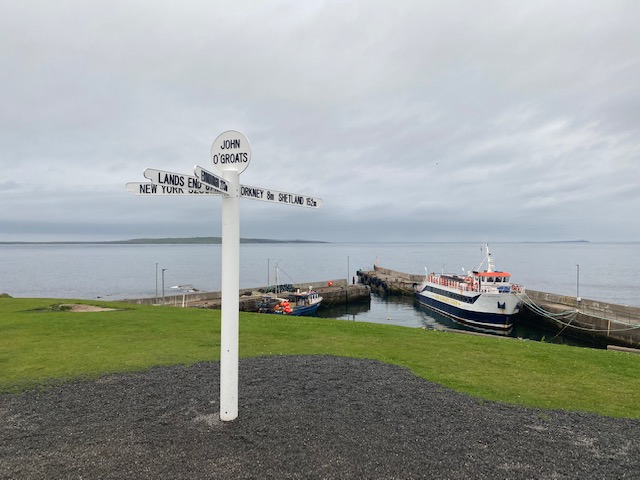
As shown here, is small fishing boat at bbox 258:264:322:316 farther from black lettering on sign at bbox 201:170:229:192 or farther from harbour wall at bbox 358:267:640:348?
black lettering on sign at bbox 201:170:229:192

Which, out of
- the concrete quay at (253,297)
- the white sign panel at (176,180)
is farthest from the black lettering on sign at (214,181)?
the concrete quay at (253,297)

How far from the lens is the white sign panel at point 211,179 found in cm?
481

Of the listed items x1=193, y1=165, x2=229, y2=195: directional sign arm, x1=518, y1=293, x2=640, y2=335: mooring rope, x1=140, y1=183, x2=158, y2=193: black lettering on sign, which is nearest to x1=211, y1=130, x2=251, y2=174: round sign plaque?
x1=193, y1=165, x2=229, y2=195: directional sign arm

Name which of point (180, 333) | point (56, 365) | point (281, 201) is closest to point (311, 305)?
point (180, 333)

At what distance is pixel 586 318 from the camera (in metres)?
29.7

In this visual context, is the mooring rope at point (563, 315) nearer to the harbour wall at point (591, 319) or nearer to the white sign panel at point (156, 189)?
the harbour wall at point (591, 319)

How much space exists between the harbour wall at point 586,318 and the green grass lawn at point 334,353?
19.0 metres

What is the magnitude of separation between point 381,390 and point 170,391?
392 cm

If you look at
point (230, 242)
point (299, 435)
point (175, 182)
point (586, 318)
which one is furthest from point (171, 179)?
point (586, 318)

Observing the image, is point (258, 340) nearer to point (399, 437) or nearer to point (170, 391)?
Result: point (170, 391)

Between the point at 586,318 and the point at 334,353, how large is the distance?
2795 cm

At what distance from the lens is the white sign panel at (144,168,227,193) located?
16.3 feet

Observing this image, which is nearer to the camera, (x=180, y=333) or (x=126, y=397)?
(x=126, y=397)

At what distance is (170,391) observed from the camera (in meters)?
7.20
